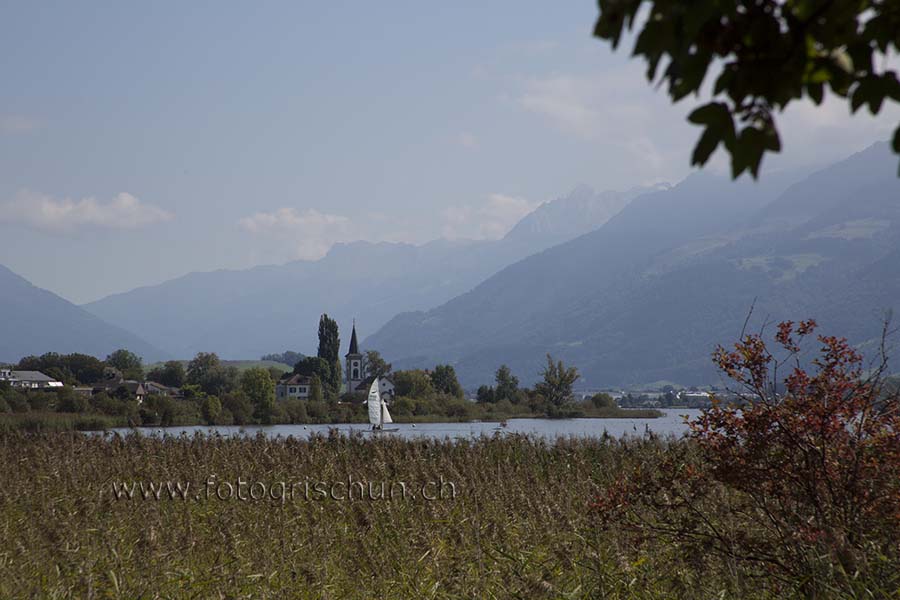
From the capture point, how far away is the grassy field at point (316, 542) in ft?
23.2

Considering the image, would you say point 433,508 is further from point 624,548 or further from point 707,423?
point 707,423

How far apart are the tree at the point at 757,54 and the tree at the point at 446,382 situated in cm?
9779

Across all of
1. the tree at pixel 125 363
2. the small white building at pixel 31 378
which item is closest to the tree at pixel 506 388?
the tree at pixel 125 363

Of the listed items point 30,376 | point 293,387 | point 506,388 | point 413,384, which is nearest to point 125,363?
point 30,376

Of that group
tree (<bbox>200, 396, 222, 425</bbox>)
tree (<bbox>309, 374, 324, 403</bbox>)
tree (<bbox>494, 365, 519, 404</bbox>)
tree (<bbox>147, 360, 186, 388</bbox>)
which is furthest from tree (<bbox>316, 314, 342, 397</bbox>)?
tree (<bbox>200, 396, 222, 425</bbox>)

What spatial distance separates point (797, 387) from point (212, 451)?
35.6 ft

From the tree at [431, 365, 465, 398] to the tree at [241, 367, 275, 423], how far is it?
74.2ft

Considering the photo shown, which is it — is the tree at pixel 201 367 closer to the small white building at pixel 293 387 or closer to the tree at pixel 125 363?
the tree at pixel 125 363

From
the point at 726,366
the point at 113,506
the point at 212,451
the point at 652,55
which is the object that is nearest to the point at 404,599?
the point at 726,366

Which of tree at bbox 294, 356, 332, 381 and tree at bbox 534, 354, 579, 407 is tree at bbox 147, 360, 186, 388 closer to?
tree at bbox 294, 356, 332, 381

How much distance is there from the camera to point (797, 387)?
7637 millimetres

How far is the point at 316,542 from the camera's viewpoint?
8.64 meters

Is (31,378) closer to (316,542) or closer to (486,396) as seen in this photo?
(486,396)

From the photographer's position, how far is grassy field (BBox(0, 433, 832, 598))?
23.2 feet
